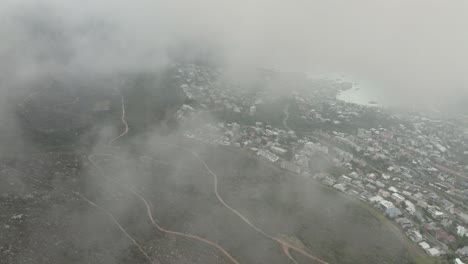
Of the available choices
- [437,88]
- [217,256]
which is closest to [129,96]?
[217,256]

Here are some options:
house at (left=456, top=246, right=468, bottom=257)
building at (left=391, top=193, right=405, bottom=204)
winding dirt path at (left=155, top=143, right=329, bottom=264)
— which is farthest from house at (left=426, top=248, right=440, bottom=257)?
winding dirt path at (left=155, top=143, right=329, bottom=264)

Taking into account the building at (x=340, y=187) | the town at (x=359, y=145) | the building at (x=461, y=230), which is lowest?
the town at (x=359, y=145)

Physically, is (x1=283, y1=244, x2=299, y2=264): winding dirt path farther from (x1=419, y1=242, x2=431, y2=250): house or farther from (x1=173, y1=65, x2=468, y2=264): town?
(x1=419, y1=242, x2=431, y2=250): house

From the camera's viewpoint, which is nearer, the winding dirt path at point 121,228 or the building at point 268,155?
the winding dirt path at point 121,228

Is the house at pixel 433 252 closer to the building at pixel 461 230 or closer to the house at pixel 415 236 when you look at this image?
the house at pixel 415 236

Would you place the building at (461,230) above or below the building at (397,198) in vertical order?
above

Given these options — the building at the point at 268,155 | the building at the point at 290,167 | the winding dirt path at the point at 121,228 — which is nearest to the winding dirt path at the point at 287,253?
the winding dirt path at the point at 121,228

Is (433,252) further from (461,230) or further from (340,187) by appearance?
(340,187)

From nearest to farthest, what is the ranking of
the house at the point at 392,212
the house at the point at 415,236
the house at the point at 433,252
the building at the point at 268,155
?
the house at the point at 433,252 < the house at the point at 415,236 < the house at the point at 392,212 < the building at the point at 268,155
